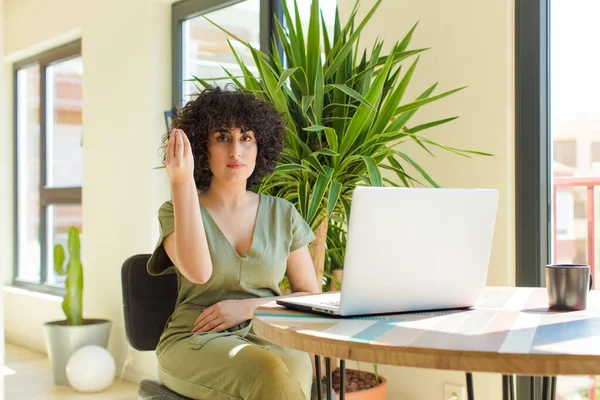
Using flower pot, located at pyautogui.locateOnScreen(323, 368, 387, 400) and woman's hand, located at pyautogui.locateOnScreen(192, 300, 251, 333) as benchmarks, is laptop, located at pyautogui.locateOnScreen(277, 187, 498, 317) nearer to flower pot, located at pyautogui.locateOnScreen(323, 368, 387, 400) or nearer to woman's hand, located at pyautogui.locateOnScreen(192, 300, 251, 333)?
woman's hand, located at pyautogui.locateOnScreen(192, 300, 251, 333)

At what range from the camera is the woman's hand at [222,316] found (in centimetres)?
184

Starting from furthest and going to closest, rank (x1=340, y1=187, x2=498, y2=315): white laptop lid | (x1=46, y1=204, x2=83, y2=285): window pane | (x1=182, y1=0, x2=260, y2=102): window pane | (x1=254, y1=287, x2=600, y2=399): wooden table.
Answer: (x1=46, y1=204, x2=83, y2=285): window pane < (x1=182, y1=0, x2=260, y2=102): window pane < (x1=340, y1=187, x2=498, y2=315): white laptop lid < (x1=254, y1=287, x2=600, y2=399): wooden table

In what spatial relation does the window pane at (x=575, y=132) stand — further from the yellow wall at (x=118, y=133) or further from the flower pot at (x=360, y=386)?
the yellow wall at (x=118, y=133)

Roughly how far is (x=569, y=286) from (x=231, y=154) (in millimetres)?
954

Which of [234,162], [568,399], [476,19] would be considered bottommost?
[568,399]

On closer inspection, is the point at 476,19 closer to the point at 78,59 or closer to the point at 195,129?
the point at 195,129

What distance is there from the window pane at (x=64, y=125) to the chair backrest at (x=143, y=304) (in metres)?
3.52

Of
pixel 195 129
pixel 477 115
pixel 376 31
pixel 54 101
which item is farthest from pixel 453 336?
pixel 54 101

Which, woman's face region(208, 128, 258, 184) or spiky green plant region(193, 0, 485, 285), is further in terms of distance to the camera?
spiky green plant region(193, 0, 485, 285)

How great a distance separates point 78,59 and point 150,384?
409 cm

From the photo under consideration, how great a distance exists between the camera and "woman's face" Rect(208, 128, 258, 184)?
2.03 m

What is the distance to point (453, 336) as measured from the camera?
1166 millimetres

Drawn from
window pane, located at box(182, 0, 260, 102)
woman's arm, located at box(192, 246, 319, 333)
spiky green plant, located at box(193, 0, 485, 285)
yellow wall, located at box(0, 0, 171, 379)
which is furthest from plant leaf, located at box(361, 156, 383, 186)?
yellow wall, located at box(0, 0, 171, 379)

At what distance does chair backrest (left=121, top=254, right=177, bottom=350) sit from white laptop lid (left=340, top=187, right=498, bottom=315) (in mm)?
960
